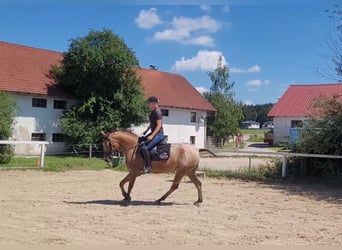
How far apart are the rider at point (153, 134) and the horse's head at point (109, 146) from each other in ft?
2.26

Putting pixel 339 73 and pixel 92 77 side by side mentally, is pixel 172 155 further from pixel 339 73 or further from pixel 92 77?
pixel 92 77

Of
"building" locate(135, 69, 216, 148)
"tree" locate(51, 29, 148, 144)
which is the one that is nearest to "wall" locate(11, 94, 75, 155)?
"tree" locate(51, 29, 148, 144)

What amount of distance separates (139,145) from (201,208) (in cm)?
200

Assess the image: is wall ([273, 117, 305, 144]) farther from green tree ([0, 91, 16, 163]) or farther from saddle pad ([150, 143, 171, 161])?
saddle pad ([150, 143, 171, 161])

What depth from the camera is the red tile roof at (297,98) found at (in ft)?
172

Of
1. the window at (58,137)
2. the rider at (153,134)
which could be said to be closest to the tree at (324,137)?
the rider at (153,134)

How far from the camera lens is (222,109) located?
172 ft

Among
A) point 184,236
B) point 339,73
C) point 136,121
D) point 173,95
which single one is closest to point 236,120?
point 173,95

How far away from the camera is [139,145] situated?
1118 cm

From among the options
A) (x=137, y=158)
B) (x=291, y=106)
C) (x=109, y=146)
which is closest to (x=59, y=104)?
(x=109, y=146)

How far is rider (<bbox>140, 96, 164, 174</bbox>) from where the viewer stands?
1094cm

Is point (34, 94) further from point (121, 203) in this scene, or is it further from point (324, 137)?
point (121, 203)

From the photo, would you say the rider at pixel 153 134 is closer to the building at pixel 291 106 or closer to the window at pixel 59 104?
the window at pixel 59 104

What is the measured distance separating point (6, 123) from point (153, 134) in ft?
47.1
